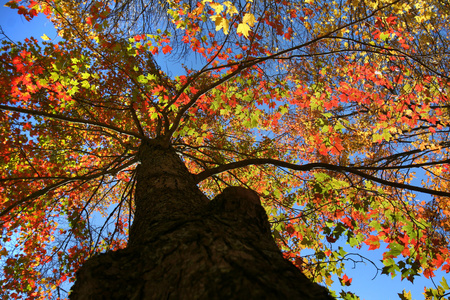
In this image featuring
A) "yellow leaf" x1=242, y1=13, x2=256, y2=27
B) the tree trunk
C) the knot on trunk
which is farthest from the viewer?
"yellow leaf" x1=242, y1=13, x2=256, y2=27

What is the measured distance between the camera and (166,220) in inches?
60.0

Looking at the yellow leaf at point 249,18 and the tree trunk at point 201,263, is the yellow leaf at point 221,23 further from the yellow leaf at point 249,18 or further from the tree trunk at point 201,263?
the tree trunk at point 201,263

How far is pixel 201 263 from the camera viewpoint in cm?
96

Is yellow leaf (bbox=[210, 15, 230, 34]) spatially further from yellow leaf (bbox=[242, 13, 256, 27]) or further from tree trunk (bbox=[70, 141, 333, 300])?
tree trunk (bbox=[70, 141, 333, 300])

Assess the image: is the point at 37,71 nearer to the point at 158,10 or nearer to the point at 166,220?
the point at 158,10

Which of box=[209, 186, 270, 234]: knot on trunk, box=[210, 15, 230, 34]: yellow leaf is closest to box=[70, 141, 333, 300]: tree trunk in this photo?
box=[209, 186, 270, 234]: knot on trunk

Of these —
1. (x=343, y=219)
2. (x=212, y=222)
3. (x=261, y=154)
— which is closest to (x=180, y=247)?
(x=212, y=222)

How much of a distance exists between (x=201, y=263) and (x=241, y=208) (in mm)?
706

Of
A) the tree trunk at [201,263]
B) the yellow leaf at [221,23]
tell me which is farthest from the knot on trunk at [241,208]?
the yellow leaf at [221,23]

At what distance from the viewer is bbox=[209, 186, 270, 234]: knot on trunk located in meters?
1.56

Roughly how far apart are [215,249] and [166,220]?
58 centimetres

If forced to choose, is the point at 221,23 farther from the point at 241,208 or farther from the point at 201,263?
the point at 201,263

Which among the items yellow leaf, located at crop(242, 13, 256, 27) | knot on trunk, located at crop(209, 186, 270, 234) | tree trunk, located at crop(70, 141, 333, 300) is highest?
yellow leaf, located at crop(242, 13, 256, 27)

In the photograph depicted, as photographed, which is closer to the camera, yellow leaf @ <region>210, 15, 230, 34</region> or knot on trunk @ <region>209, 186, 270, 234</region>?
knot on trunk @ <region>209, 186, 270, 234</region>
